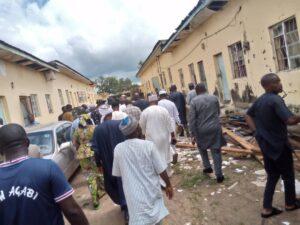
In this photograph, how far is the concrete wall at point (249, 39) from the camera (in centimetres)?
882

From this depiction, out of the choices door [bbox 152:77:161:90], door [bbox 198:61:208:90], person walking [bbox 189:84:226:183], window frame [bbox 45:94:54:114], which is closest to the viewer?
person walking [bbox 189:84:226:183]

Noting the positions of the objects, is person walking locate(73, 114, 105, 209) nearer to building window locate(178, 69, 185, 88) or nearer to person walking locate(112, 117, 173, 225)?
person walking locate(112, 117, 173, 225)

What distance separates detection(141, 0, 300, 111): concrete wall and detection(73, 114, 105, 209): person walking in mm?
5230

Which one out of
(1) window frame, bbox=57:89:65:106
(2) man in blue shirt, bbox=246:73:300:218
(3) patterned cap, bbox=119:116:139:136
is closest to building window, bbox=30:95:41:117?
(1) window frame, bbox=57:89:65:106

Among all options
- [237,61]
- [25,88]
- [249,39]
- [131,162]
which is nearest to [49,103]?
[25,88]

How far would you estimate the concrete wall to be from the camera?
8820mm

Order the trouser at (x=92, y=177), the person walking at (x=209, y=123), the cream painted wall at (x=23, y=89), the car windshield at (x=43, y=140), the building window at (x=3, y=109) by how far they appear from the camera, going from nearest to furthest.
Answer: the person walking at (x=209, y=123) → the trouser at (x=92, y=177) → the car windshield at (x=43, y=140) → the building window at (x=3, y=109) → the cream painted wall at (x=23, y=89)

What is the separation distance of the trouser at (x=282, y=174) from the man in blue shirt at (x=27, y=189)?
2.95 meters

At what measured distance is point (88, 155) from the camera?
21.1 feet

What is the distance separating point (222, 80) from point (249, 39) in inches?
152

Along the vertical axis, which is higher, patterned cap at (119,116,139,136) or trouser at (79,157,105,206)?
patterned cap at (119,116,139,136)

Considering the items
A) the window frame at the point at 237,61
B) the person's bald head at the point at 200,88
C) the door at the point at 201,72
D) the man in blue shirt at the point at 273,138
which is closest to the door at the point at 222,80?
the window frame at the point at 237,61

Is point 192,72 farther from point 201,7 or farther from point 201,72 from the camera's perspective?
point 201,7

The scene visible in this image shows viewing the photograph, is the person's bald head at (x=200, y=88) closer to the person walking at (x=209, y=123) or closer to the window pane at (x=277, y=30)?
the person walking at (x=209, y=123)
